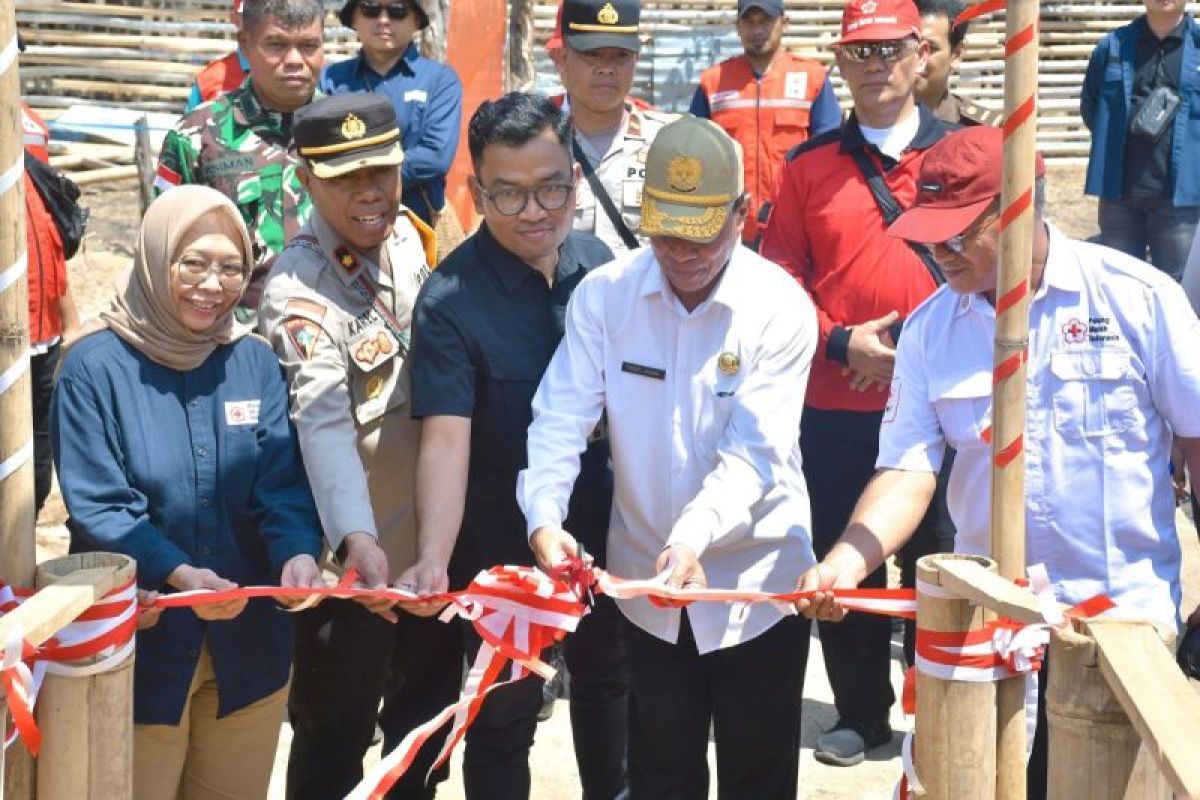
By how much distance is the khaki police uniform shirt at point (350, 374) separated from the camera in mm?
4277

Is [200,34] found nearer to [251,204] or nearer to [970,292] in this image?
[251,204]

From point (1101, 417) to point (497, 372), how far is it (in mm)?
1476

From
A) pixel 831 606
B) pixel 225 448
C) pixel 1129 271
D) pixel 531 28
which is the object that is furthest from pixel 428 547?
pixel 531 28

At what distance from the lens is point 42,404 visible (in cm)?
750

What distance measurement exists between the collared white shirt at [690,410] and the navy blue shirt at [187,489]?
2.06 ft

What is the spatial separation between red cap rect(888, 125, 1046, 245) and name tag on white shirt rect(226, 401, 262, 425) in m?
1.56

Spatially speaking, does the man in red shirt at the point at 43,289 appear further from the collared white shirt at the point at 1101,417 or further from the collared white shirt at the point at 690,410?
the collared white shirt at the point at 1101,417

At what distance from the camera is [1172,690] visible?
3.04 metres

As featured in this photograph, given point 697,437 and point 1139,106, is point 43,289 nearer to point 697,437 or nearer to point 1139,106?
point 697,437

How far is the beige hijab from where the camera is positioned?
13.2 ft

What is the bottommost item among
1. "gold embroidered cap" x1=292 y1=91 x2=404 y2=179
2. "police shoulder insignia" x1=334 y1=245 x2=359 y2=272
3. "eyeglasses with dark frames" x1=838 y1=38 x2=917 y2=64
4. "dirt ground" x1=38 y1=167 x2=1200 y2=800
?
"dirt ground" x1=38 y1=167 x2=1200 y2=800

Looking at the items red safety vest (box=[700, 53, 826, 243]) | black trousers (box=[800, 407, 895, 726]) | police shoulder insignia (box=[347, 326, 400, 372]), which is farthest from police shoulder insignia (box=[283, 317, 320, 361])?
red safety vest (box=[700, 53, 826, 243])

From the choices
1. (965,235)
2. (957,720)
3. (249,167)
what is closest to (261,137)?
(249,167)

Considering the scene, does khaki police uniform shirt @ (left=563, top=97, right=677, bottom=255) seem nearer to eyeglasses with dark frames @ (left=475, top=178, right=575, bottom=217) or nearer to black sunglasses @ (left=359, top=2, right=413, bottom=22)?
eyeglasses with dark frames @ (left=475, top=178, right=575, bottom=217)
